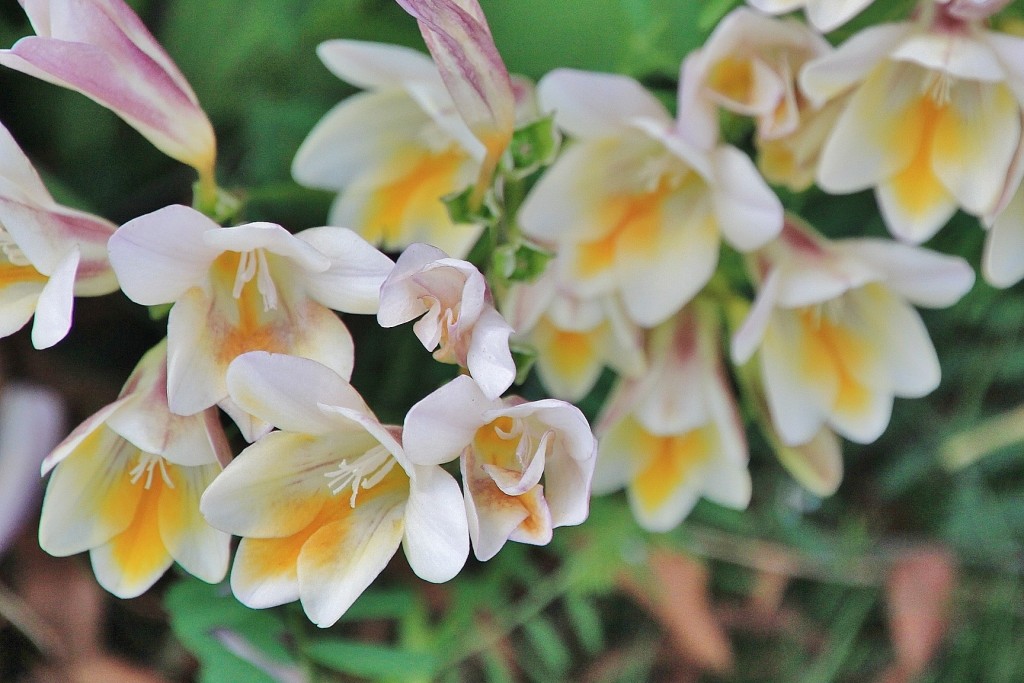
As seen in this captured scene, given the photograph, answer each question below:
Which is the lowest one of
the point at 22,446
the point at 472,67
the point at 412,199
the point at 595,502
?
the point at 595,502

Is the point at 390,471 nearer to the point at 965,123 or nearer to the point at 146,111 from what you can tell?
the point at 146,111

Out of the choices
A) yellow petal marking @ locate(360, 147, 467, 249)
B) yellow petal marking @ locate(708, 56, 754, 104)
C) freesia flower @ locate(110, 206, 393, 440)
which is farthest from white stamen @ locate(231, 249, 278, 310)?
yellow petal marking @ locate(708, 56, 754, 104)

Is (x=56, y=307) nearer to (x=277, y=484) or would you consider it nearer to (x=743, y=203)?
(x=277, y=484)

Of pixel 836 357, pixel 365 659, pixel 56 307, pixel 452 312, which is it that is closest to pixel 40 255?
pixel 56 307

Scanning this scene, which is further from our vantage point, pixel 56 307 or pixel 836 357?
pixel 836 357

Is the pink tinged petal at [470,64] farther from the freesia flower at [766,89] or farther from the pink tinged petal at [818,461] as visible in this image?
the pink tinged petal at [818,461]

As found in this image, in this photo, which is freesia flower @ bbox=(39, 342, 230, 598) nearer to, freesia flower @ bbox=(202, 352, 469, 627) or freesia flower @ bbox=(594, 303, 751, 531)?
freesia flower @ bbox=(202, 352, 469, 627)

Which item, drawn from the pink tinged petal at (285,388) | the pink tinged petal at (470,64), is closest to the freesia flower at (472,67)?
the pink tinged petal at (470,64)
